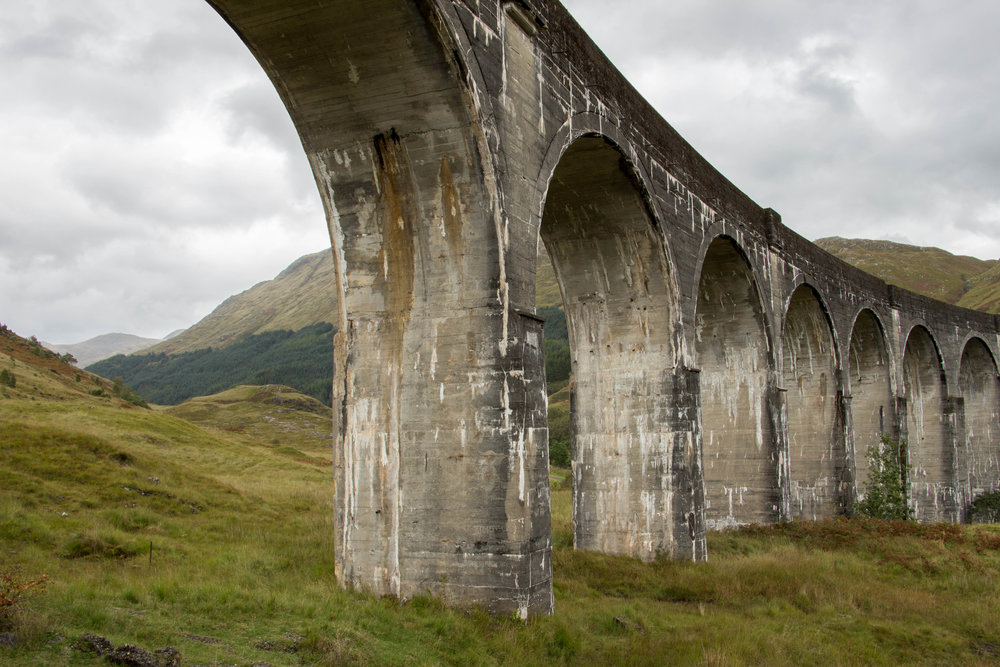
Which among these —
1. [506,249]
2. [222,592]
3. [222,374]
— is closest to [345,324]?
[506,249]

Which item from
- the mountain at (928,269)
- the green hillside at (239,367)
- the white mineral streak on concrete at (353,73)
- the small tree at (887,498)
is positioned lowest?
the small tree at (887,498)

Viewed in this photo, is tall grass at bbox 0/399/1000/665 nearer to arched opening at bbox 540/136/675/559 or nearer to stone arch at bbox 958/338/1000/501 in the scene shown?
arched opening at bbox 540/136/675/559

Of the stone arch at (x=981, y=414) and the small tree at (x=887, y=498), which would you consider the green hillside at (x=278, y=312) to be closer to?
the stone arch at (x=981, y=414)

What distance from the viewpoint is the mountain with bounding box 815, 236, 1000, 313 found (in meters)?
92.2

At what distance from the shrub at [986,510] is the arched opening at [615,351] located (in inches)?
834

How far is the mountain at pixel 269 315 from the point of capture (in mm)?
145625

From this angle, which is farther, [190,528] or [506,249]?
[190,528]

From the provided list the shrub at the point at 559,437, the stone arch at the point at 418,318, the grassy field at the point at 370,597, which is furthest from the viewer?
the shrub at the point at 559,437

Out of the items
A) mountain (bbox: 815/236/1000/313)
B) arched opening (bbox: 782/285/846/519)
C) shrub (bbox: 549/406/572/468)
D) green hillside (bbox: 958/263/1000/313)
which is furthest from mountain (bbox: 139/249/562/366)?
arched opening (bbox: 782/285/846/519)

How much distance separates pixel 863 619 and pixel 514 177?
636 cm

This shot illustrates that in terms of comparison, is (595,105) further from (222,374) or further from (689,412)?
(222,374)

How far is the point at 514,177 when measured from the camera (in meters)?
7.65

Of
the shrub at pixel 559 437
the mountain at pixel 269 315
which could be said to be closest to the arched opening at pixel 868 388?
the shrub at pixel 559 437

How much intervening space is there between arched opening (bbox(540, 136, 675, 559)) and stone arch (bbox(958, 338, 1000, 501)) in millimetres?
23827
